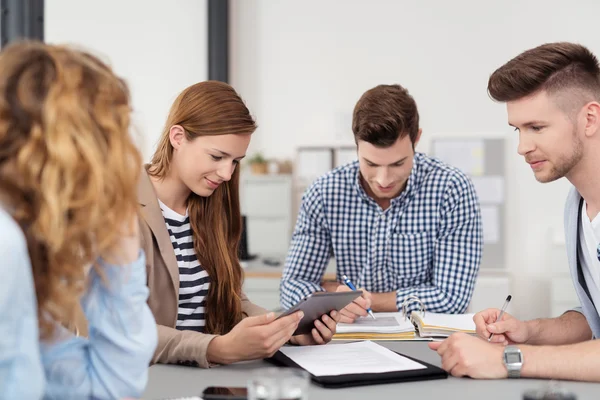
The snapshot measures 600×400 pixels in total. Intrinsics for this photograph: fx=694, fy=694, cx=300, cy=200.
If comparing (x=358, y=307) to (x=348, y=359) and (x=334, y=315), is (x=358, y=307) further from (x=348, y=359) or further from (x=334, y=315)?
(x=348, y=359)

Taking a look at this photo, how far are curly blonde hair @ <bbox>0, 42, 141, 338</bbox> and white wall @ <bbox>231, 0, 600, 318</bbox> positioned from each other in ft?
15.8

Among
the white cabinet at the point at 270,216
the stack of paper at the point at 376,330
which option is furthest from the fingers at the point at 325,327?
the white cabinet at the point at 270,216

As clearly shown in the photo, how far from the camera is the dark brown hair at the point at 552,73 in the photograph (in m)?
1.99

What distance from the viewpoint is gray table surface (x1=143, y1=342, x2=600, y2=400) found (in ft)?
4.85

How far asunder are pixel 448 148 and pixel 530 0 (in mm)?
1419

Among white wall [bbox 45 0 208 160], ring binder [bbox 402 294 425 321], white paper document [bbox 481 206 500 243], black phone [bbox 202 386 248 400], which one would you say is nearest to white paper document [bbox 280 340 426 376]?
black phone [bbox 202 386 248 400]

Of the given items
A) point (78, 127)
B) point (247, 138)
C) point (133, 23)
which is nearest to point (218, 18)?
point (133, 23)

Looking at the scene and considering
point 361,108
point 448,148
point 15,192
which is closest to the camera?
point 15,192

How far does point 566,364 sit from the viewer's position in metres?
1.59

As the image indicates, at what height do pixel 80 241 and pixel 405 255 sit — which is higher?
pixel 80 241

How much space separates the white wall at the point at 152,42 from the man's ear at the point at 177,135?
4.00 metres

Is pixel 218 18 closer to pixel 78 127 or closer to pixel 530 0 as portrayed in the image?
pixel 530 0

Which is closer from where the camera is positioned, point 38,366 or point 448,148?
point 38,366

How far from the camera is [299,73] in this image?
6.05 metres
